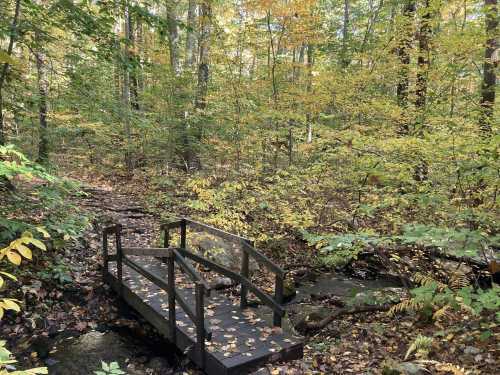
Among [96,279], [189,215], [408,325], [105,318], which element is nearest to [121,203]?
[189,215]

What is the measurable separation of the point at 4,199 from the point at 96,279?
2739mm

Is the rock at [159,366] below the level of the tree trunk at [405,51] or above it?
below

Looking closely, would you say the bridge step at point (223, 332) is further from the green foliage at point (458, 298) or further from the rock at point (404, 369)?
the green foliage at point (458, 298)

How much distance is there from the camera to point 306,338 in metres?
6.51

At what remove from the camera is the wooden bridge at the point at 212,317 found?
532 cm

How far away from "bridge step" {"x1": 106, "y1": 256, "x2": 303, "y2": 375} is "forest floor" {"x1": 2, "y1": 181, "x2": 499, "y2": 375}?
27cm

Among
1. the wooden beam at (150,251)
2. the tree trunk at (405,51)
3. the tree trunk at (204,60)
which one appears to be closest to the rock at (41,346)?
the wooden beam at (150,251)

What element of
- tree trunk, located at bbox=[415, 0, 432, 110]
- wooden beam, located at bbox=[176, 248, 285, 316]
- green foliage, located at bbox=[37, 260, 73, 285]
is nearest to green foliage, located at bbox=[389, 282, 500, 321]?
wooden beam, located at bbox=[176, 248, 285, 316]

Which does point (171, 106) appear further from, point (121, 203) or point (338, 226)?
point (338, 226)

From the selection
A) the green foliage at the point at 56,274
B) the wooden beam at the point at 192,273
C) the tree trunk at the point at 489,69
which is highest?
the tree trunk at the point at 489,69

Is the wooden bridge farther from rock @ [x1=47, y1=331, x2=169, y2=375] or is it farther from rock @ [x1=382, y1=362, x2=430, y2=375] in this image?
rock @ [x1=382, y1=362, x2=430, y2=375]

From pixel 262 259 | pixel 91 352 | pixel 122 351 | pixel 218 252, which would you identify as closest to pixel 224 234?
pixel 262 259

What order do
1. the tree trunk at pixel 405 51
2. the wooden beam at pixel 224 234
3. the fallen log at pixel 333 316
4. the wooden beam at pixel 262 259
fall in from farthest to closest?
the tree trunk at pixel 405 51, the fallen log at pixel 333 316, the wooden beam at pixel 224 234, the wooden beam at pixel 262 259

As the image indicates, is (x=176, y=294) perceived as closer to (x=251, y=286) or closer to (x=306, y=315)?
(x=251, y=286)
